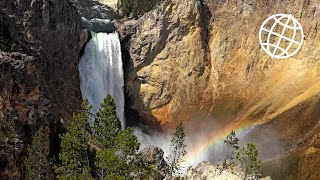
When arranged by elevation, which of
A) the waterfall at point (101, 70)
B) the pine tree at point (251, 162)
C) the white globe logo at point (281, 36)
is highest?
the white globe logo at point (281, 36)

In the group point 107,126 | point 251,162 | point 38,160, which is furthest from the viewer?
point 251,162

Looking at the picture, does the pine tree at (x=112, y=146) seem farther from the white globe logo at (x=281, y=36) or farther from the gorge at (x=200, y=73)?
the white globe logo at (x=281, y=36)

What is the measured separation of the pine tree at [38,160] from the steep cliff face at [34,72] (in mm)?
1860

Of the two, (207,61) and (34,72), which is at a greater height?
(207,61)

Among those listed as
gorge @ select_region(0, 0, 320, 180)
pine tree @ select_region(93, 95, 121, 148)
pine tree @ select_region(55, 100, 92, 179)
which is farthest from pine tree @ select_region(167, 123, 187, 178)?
pine tree @ select_region(55, 100, 92, 179)

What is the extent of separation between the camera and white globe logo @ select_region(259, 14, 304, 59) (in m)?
55.7

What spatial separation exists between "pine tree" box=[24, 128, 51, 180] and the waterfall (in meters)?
20.1

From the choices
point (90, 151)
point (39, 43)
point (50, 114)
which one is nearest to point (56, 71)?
point (39, 43)

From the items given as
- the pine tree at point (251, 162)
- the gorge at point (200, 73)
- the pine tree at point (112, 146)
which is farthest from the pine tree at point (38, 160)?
the pine tree at point (251, 162)

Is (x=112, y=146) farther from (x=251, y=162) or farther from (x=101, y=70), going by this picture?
(x=101, y=70)

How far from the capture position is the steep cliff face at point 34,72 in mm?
33594

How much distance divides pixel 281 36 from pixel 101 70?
2197cm

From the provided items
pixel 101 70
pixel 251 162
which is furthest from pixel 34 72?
pixel 251 162

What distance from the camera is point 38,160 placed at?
3161cm
